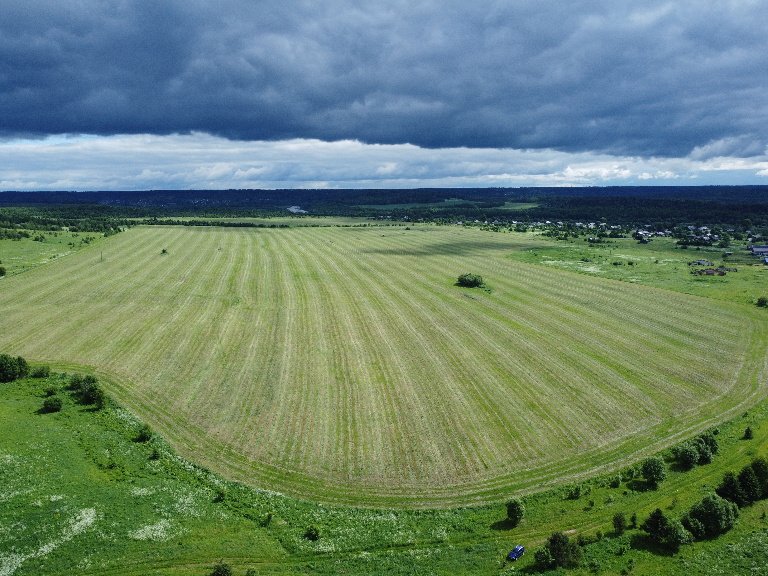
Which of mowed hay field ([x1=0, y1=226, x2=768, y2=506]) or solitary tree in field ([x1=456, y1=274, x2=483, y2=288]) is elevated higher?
solitary tree in field ([x1=456, y1=274, x2=483, y2=288])

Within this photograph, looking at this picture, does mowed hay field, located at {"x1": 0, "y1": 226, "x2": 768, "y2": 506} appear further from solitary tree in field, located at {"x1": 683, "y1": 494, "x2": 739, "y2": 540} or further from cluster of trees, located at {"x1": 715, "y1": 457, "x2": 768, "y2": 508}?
solitary tree in field, located at {"x1": 683, "y1": 494, "x2": 739, "y2": 540}

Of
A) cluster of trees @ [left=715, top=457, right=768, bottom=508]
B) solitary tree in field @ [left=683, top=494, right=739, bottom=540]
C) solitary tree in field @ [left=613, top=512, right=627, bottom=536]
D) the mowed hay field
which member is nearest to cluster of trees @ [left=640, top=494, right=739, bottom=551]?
solitary tree in field @ [left=683, top=494, right=739, bottom=540]

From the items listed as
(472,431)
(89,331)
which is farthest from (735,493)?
(89,331)

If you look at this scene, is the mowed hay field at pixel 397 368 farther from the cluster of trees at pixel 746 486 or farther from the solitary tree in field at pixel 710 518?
the solitary tree in field at pixel 710 518

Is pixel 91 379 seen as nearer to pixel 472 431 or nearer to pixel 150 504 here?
pixel 150 504

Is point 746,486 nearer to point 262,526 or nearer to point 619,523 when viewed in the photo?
point 619,523

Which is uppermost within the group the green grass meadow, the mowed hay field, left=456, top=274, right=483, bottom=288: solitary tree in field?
left=456, top=274, right=483, bottom=288: solitary tree in field

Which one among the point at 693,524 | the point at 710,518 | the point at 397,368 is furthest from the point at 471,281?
the point at 693,524

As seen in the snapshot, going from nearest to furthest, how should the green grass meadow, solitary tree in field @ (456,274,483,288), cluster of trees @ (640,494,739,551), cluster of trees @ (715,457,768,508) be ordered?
the green grass meadow
cluster of trees @ (640,494,739,551)
cluster of trees @ (715,457,768,508)
solitary tree in field @ (456,274,483,288)

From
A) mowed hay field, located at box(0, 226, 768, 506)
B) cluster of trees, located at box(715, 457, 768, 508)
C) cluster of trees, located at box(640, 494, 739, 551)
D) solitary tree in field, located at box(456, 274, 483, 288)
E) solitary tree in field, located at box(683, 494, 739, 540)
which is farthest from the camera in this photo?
solitary tree in field, located at box(456, 274, 483, 288)
